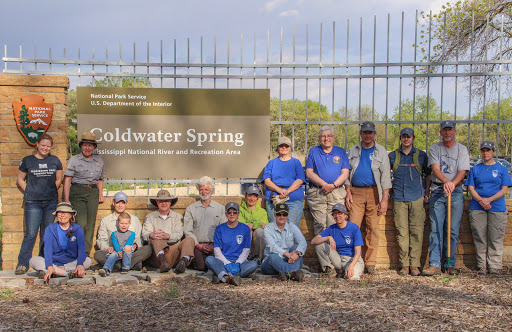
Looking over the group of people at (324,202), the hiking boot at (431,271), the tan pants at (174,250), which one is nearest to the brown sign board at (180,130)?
the group of people at (324,202)

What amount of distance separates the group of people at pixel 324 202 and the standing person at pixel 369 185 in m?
0.01

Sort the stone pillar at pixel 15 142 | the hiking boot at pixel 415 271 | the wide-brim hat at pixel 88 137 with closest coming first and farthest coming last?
the hiking boot at pixel 415 271 < the wide-brim hat at pixel 88 137 < the stone pillar at pixel 15 142

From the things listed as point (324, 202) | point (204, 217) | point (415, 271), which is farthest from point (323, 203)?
point (204, 217)

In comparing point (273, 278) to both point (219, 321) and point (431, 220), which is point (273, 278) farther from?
point (431, 220)

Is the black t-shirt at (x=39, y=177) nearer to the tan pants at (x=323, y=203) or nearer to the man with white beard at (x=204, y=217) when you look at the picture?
the man with white beard at (x=204, y=217)

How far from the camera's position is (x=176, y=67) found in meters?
7.40

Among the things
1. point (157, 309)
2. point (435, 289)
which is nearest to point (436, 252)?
point (435, 289)

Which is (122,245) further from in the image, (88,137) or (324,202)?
(324,202)

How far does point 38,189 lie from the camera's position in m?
6.92

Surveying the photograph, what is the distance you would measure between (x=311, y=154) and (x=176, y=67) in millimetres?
2371

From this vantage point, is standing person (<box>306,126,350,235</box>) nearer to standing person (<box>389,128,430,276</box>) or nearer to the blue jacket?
standing person (<box>389,128,430,276</box>)

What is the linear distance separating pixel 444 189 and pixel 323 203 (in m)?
1.66

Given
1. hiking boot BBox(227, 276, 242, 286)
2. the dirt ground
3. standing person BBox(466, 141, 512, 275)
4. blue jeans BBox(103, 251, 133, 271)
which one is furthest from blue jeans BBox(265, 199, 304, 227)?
standing person BBox(466, 141, 512, 275)

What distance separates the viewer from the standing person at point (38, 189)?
272 inches
